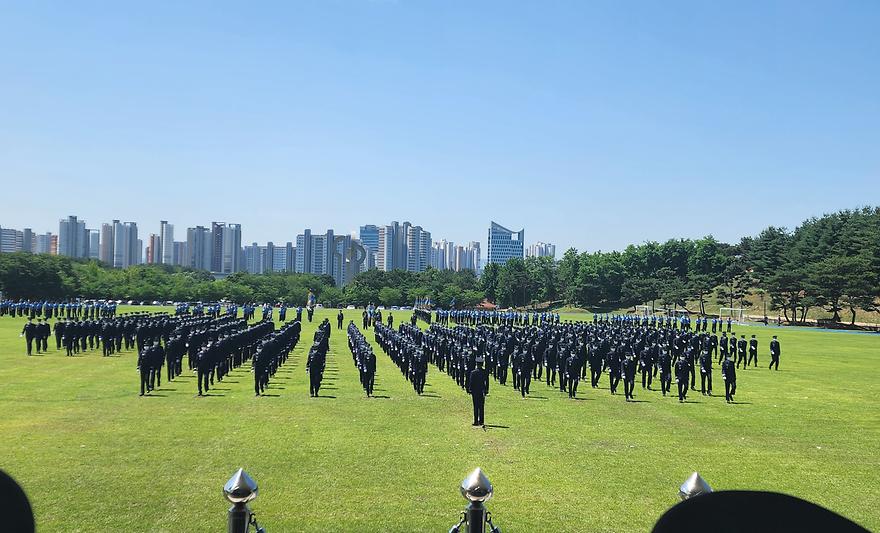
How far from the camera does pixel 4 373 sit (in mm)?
18234

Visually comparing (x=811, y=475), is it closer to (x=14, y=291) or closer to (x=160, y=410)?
(x=160, y=410)

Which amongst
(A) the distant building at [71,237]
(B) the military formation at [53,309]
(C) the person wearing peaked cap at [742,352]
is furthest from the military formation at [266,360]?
(A) the distant building at [71,237]

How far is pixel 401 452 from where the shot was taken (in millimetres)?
10180

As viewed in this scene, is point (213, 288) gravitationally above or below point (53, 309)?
above

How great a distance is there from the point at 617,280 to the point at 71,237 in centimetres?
15483

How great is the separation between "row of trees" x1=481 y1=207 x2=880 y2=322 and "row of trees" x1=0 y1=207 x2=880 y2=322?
0.14m

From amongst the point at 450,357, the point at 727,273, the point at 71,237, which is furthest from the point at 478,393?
the point at 71,237

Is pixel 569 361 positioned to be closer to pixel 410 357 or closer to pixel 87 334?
pixel 410 357

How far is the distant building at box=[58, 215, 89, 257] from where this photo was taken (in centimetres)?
18200

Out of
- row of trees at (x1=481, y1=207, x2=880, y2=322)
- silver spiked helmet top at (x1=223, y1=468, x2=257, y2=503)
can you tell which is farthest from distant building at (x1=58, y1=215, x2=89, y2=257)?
silver spiked helmet top at (x1=223, y1=468, x2=257, y2=503)

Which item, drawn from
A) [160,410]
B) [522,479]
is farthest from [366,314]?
[522,479]

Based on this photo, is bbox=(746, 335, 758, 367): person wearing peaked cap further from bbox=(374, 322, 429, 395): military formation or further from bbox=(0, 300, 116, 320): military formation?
bbox=(0, 300, 116, 320): military formation

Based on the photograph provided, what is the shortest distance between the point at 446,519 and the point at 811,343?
3630 cm

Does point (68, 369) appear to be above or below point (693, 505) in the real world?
below
